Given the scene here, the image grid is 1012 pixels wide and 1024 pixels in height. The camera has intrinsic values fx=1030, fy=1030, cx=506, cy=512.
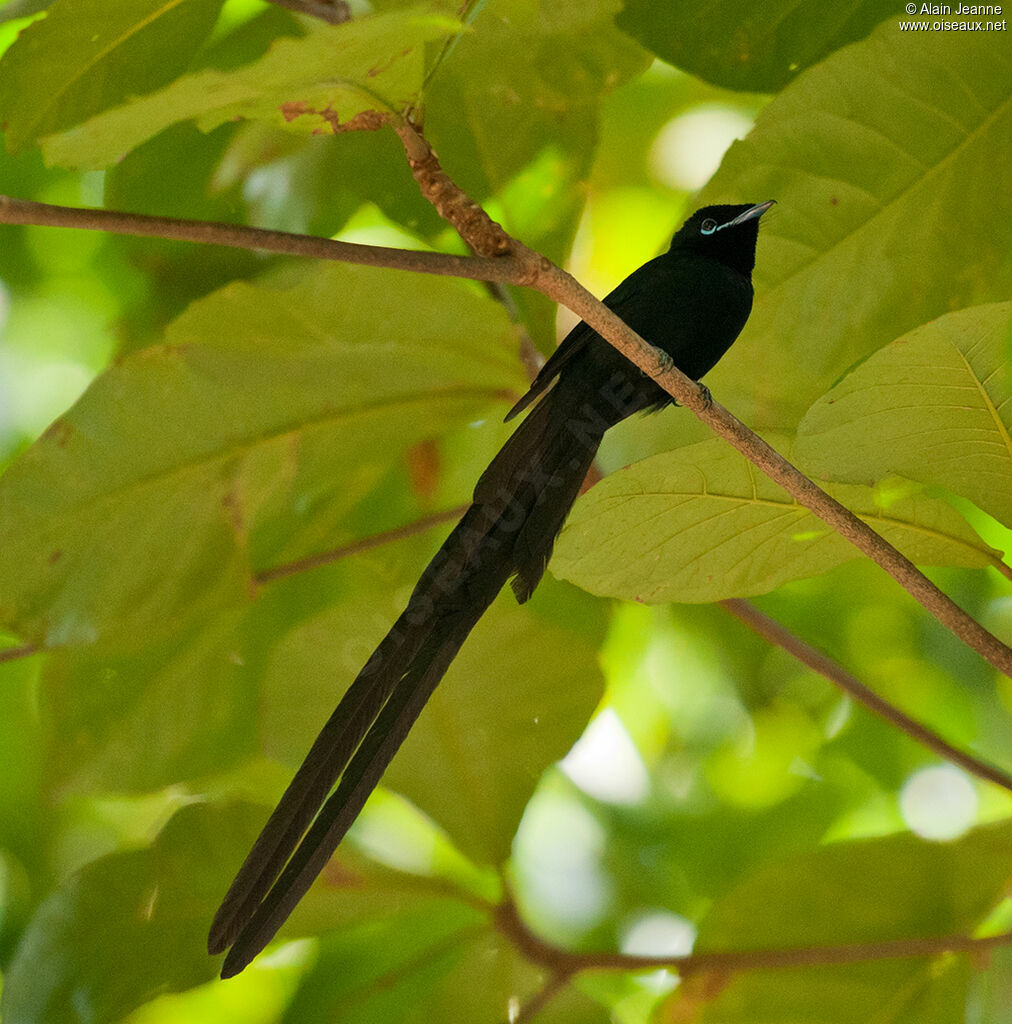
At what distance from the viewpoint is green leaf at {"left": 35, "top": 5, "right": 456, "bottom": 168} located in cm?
47

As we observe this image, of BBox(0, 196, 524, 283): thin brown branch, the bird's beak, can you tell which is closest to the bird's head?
the bird's beak

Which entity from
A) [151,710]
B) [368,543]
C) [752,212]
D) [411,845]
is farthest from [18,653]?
[752,212]

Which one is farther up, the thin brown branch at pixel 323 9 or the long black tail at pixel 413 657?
the thin brown branch at pixel 323 9

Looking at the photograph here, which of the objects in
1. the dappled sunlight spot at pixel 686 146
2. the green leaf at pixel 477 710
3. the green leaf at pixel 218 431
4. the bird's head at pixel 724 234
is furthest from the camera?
the dappled sunlight spot at pixel 686 146

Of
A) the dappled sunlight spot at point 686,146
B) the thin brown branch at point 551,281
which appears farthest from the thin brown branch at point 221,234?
the dappled sunlight spot at point 686,146

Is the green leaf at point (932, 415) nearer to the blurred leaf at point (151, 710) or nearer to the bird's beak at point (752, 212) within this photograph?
the bird's beak at point (752, 212)

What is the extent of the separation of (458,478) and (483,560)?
2.15 ft

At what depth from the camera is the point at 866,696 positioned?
97 cm

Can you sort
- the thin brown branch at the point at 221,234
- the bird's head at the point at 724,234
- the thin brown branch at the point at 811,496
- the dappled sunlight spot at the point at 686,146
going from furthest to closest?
the dappled sunlight spot at the point at 686,146
the bird's head at the point at 724,234
the thin brown branch at the point at 811,496
the thin brown branch at the point at 221,234

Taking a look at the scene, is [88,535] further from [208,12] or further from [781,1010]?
[781,1010]

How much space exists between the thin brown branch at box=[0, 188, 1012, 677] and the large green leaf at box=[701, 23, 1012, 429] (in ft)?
0.91

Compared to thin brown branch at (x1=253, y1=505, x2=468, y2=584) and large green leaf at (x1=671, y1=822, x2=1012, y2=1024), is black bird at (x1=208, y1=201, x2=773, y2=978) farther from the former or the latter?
large green leaf at (x1=671, y1=822, x2=1012, y2=1024)

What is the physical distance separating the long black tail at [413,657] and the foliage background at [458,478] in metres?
0.04

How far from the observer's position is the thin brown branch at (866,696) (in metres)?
0.94
